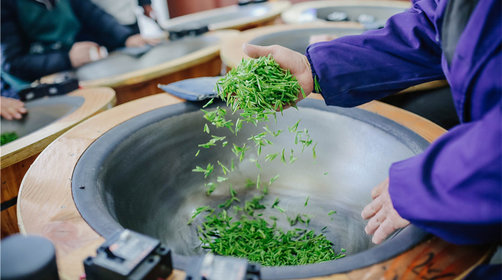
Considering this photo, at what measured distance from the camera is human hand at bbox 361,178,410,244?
3.47ft

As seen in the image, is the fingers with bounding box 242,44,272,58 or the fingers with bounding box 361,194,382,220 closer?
the fingers with bounding box 361,194,382,220

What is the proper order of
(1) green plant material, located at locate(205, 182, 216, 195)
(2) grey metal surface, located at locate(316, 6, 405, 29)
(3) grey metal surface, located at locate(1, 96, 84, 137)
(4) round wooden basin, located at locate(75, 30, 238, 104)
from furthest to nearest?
(2) grey metal surface, located at locate(316, 6, 405, 29) < (4) round wooden basin, located at locate(75, 30, 238, 104) < (3) grey metal surface, located at locate(1, 96, 84, 137) < (1) green plant material, located at locate(205, 182, 216, 195)

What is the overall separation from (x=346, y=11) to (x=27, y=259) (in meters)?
4.23

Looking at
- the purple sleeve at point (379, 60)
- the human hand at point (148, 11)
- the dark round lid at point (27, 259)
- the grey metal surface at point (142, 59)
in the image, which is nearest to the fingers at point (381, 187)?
the purple sleeve at point (379, 60)

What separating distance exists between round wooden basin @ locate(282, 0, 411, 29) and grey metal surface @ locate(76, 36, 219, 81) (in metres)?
1.09

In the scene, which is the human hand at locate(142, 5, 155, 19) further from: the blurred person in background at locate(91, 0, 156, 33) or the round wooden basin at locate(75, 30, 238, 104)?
the round wooden basin at locate(75, 30, 238, 104)

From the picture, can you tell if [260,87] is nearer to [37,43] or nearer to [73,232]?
[73,232]

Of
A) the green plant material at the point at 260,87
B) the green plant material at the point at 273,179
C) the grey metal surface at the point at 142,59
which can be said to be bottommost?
→ the green plant material at the point at 273,179

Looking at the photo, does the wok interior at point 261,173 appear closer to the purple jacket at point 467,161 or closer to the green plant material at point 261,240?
the green plant material at point 261,240

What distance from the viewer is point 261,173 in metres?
1.74

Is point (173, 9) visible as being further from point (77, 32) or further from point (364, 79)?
point (364, 79)

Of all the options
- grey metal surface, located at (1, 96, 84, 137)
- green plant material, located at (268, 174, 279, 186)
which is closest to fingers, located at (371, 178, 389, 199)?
green plant material, located at (268, 174, 279, 186)

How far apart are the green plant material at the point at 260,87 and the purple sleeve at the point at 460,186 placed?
0.51m

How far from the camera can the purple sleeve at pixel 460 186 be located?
2.68 ft
